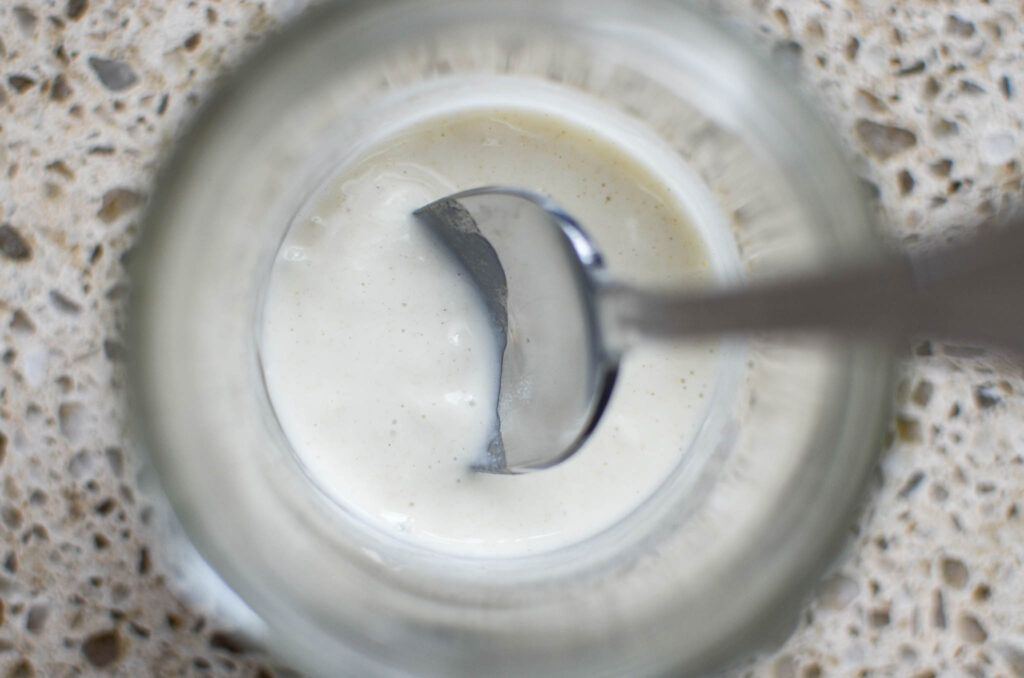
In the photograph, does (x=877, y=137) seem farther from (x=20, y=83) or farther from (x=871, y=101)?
(x=20, y=83)

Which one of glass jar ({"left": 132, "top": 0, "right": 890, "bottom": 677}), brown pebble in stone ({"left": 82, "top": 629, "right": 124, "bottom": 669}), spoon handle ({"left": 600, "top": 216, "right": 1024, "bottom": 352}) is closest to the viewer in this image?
spoon handle ({"left": 600, "top": 216, "right": 1024, "bottom": 352})

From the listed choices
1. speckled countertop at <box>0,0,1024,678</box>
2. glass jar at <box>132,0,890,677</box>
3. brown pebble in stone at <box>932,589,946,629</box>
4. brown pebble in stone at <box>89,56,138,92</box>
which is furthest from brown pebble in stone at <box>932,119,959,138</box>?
brown pebble in stone at <box>89,56,138,92</box>

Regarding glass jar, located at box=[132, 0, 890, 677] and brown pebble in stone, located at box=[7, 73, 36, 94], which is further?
brown pebble in stone, located at box=[7, 73, 36, 94]

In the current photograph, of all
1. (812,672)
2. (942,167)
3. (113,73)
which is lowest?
(812,672)

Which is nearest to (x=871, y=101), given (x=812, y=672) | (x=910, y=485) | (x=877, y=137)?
(x=877, y=137)

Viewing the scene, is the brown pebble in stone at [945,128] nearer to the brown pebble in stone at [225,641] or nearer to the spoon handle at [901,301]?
the spoon handle at [901,301]

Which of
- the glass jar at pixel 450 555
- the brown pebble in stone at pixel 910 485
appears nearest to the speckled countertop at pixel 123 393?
the brown pebble in stone at pixel 910 485

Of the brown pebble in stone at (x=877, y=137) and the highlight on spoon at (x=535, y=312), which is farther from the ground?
the brown pebble in stone at (x=877, y=137)

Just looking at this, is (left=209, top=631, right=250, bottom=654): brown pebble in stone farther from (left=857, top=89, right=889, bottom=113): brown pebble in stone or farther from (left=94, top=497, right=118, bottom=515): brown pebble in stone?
(left=857, top=89, right=889, bottom=113): brown pebble in stone
